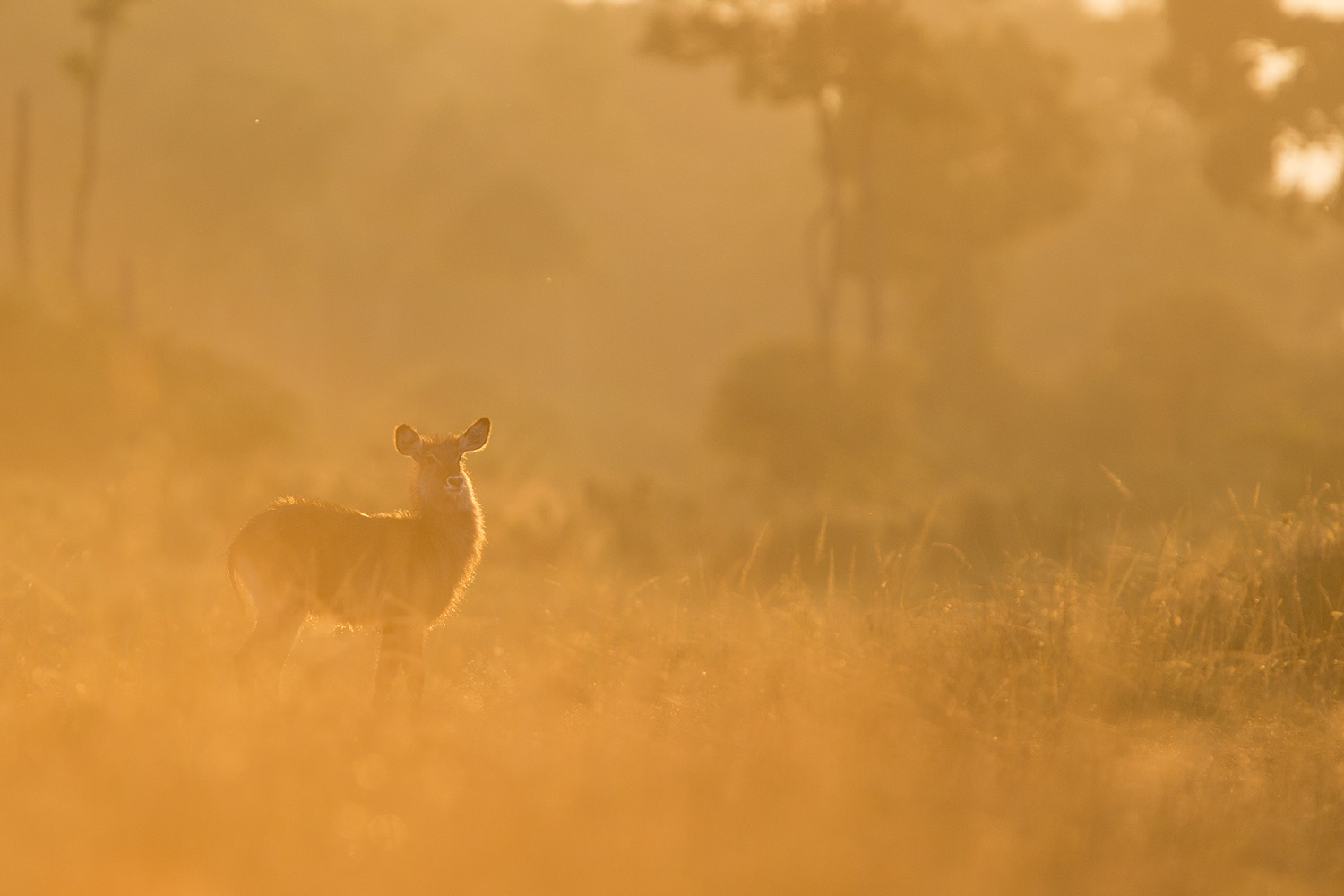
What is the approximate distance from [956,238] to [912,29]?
1311 cm

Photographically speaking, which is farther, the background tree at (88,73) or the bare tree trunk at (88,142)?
the bare tree trunk at (88,142)

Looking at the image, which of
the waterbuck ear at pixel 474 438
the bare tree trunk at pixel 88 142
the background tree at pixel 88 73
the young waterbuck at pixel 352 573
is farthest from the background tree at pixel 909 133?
the young waterbuck at pixel 352 573

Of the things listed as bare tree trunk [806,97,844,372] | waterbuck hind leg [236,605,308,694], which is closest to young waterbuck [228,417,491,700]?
waterbuck hind leg [236,605,308,694]

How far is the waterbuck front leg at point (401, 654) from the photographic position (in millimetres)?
6855

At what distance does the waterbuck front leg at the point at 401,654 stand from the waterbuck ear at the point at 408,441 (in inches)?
50.6

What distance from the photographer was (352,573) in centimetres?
725

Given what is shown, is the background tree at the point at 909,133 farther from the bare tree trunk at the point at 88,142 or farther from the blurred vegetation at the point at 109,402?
the bare tree trunk at the point at 88,142

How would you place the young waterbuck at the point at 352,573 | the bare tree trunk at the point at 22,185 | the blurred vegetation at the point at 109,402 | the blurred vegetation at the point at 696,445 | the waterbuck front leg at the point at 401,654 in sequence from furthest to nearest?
1. the bare tree trunk at the point at 22,185
2. the blurred vegetation at the point at 109,402
3. the young waterbuck at the point at 352,573
4. the waterbuck front leg at the point at 401,654
5. the blurred vegetation at the point at 696,445

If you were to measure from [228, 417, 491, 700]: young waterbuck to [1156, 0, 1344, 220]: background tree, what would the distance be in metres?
28.1

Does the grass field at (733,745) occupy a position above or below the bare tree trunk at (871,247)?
below

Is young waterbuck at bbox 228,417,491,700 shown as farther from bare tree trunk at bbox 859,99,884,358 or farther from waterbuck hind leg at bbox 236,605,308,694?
bare tree trunk at bbox 859,99,884,358

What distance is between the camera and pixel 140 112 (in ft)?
254

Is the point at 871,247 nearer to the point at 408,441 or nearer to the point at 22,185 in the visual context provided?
the point at 22,185

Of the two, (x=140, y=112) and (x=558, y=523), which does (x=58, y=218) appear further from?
(x=558, y=523)
